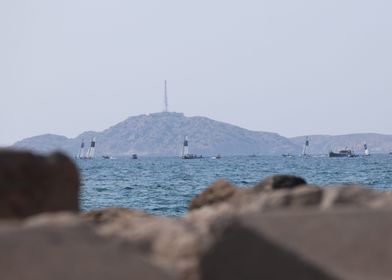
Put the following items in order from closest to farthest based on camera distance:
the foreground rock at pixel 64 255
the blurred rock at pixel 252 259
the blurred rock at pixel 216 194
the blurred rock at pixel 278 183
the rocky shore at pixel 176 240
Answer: the foreground rock at pixel 64 255
the rocky shore at pixel 176 240
the blurred rock at pixel 252 259
the blurred rock at pixel 278 183
the blurred rock at pixel 216 194

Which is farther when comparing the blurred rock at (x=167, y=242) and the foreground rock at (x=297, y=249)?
the blurred rock at (x=167, y=242)

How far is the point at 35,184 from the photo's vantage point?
17.9 ft

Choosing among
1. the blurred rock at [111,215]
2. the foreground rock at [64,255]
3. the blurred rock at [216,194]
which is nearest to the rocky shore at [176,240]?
the foreground rock at [64,255]

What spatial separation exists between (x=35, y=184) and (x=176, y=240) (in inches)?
38.3

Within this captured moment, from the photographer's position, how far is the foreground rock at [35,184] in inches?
209

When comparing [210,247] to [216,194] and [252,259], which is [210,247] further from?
[216,194]

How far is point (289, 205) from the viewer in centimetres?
620

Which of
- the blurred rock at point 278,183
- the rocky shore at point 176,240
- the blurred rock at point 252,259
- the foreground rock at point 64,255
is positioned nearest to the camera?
the foreground rock at point 64,255

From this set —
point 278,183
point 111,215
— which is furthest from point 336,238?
point 111,215

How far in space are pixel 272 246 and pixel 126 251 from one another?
0.83m

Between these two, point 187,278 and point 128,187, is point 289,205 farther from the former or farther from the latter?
point 128,187

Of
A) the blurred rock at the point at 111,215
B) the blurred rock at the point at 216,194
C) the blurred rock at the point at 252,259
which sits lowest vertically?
the blurred rock at the point at 252,259

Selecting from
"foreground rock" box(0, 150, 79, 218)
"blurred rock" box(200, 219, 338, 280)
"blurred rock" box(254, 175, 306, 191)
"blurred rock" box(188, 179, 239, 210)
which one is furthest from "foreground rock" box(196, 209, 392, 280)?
"blurred rock" box(188, 179, 239, 210)

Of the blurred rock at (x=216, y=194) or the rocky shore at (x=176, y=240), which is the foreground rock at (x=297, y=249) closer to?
the rocky shore at (x=176, y=240)
